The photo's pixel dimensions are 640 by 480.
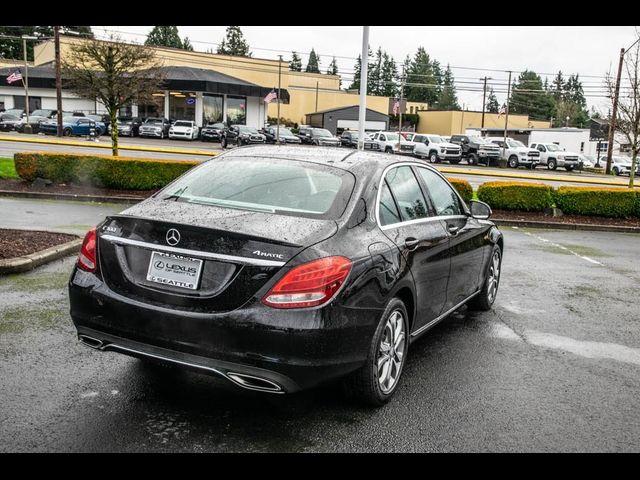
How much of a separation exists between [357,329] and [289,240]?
67cm

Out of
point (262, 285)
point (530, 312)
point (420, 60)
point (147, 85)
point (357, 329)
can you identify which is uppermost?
point (420, 60)

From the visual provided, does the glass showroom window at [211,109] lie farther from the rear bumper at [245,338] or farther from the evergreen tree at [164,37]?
the evergreen tree at [164,37]

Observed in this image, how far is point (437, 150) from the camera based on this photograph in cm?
4375

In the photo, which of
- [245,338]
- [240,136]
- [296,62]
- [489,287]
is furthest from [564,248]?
[296,62]

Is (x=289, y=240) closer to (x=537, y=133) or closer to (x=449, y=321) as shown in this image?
(x=449, y=321)

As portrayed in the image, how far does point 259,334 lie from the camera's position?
3.42 metres

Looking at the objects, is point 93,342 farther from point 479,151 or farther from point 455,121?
point 455,121

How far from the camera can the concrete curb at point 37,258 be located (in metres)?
7.02

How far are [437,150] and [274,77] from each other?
94.8 feet

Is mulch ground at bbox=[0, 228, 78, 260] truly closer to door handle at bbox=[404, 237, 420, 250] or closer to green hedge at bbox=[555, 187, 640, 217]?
door handle at bbox=[404, 237, 420, 250]

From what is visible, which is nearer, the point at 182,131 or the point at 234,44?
the point at 182,131

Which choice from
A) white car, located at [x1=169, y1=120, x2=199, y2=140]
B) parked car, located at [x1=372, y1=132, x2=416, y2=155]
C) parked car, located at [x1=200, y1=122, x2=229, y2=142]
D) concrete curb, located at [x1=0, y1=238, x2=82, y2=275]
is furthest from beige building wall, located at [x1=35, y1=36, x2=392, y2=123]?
concrete curb, located at [x1=0, y1=238, x2=82, y2=275]

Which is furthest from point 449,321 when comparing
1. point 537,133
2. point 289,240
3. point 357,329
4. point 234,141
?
point 537,133

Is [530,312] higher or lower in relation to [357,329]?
lower
